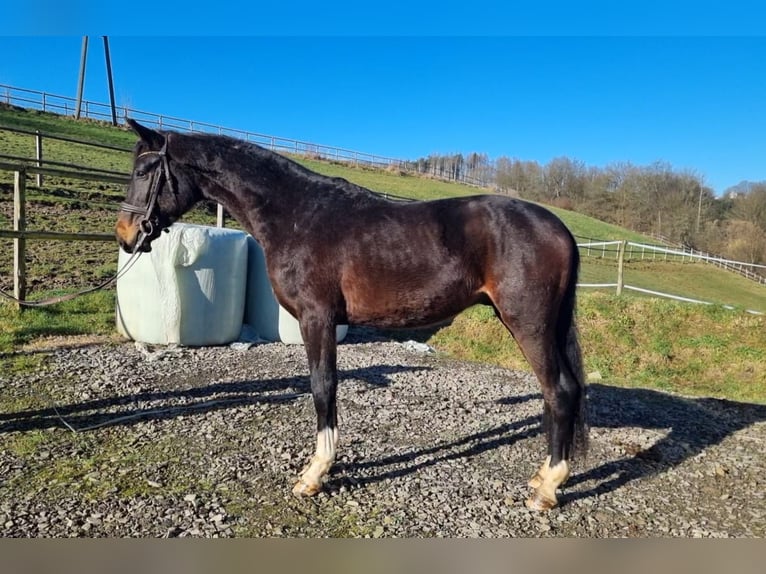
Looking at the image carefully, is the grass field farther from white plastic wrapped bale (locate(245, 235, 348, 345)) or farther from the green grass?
white plastic wrapped bale (locate(245, 235, 348, 345))

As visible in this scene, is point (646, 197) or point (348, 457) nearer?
point (348, 457)

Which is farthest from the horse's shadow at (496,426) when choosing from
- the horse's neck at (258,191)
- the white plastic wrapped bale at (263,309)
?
the horse's neck at (258,191)

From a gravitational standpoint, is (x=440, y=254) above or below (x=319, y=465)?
above

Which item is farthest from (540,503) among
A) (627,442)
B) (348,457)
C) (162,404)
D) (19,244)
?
(19,244)

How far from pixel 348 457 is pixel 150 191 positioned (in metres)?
2.40

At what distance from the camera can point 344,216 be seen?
3340 millimetres

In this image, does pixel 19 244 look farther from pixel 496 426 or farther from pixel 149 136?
pixel 496 426

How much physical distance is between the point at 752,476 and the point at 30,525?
194 inches

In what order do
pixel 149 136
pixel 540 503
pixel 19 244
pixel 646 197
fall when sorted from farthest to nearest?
1. pixel 646 197
2. pixel 19 244
3. pixel 149 136
4. pixel 540 503

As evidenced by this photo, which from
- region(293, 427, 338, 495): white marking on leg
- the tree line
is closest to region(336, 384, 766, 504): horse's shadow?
region(293, 427, 338, 495): white marking on leg

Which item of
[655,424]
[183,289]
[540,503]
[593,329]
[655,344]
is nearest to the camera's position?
[540,503]

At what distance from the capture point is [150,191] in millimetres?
3387

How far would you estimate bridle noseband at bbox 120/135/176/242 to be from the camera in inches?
133

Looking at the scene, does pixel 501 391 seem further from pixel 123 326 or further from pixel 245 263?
pixel 123 326
